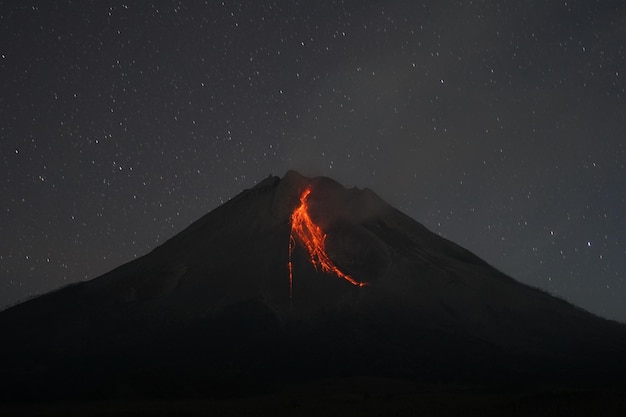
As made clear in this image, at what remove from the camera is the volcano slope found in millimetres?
72188

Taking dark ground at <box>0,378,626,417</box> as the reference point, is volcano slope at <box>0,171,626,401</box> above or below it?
above

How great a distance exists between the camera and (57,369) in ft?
250

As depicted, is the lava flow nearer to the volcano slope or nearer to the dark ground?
the volcano slope

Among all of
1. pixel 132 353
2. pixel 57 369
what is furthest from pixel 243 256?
pixel 57 369

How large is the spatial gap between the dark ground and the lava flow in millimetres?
45343

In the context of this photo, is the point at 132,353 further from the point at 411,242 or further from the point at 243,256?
the point at 411,242

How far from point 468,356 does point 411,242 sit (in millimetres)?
44448

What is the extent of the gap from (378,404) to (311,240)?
2765 inches

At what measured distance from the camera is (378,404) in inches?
1909

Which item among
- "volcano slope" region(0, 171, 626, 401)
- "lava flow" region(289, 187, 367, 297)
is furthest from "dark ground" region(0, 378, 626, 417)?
"lava flow" region(289, 187, 367, 297)

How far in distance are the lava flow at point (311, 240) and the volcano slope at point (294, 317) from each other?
0.30 metres

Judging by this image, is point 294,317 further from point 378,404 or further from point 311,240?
point 378,404

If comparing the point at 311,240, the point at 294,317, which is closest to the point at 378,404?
the point at 294,317

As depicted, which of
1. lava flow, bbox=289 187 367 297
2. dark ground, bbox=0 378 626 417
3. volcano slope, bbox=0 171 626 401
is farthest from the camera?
lava flow, bbox=289 187 367 297
